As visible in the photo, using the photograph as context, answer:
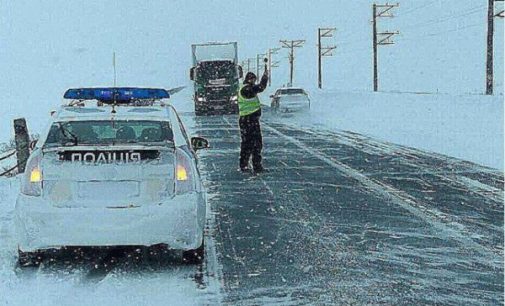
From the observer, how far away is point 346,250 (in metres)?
7.50

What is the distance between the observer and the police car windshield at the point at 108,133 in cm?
684

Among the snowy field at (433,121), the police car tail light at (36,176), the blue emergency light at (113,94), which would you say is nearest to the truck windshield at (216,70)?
the snowy field at (433,121)

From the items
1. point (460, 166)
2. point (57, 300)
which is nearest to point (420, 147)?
point (460, 166)

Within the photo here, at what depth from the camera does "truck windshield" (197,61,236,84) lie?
39.5m

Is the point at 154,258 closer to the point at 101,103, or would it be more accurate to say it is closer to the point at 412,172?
the point at 101,103

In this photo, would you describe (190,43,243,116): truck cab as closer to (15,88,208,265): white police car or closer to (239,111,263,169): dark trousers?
(239,111,263,169): dark trousers

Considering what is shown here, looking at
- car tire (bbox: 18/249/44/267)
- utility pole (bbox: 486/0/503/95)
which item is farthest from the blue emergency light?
utility pole (bbox: 486/0/503/95)

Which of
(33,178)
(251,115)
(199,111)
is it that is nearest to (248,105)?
(251,115)

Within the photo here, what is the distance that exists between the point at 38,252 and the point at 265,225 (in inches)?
108

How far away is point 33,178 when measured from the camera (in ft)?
21.5

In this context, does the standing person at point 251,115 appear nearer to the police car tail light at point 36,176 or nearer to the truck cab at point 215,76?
the police car tail light at point 36,176

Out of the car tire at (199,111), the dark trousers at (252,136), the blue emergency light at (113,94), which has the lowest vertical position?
the car tire at (199,111)

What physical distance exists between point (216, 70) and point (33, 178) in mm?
33293

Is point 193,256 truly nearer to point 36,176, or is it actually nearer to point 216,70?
point 36,176
